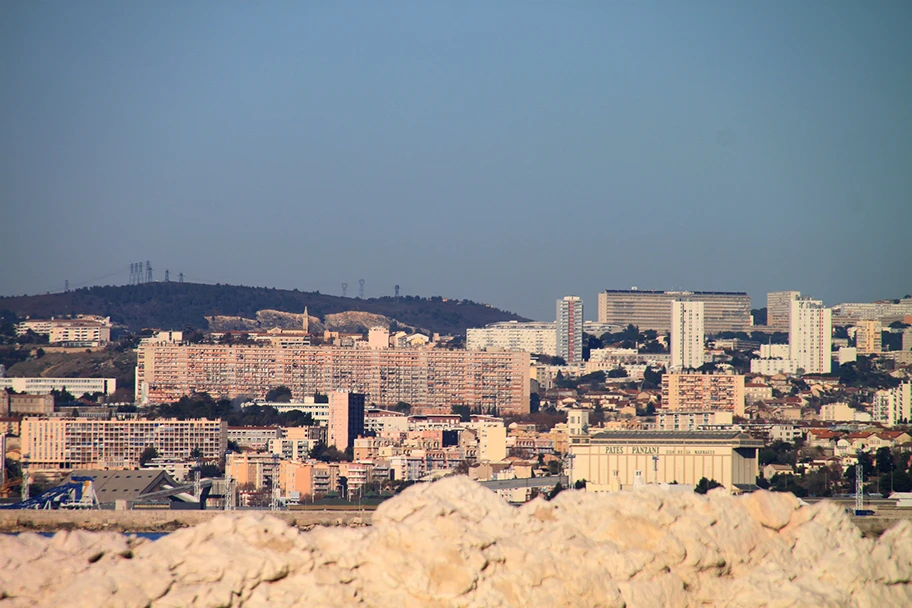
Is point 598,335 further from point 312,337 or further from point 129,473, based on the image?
point 129,473

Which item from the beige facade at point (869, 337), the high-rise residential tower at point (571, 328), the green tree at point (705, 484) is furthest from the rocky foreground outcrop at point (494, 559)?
the high-rise residential tower at point (571, 328)

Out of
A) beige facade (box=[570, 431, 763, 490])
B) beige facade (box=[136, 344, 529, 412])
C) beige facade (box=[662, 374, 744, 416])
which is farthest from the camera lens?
beige facade (box=[136, 344, 529, 412])

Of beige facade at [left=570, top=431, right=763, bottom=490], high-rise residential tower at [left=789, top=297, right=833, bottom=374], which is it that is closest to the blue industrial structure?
beige facade at [left=570, top=431, right=763, bottom=490]

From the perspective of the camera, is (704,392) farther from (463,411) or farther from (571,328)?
(571,328)

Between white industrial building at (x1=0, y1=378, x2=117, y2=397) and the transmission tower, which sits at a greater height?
white industrial building at (x1=0, y1=378, x2=117, y2=397)

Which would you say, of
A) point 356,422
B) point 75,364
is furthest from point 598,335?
point 356,422

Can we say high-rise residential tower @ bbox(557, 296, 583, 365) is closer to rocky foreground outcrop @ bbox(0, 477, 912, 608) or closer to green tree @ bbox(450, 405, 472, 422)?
green tree @ bbox(450, 405, 472, 422)
